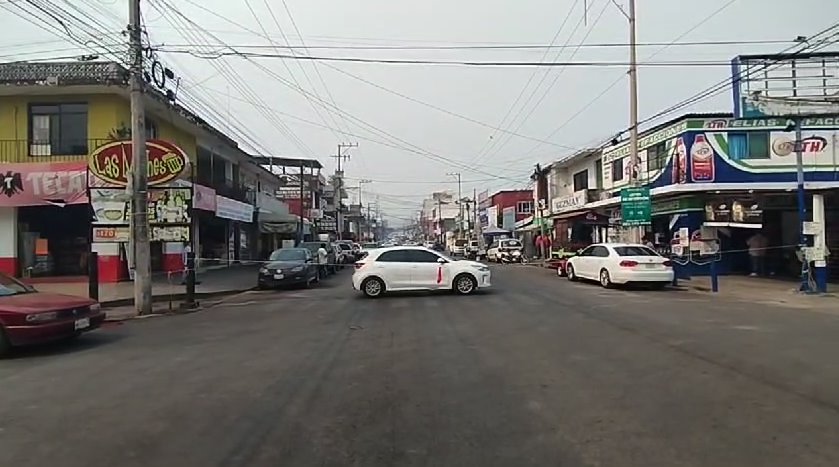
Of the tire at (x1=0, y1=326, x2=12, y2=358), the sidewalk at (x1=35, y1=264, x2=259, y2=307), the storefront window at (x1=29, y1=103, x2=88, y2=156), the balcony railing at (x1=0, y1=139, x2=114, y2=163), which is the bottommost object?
the tire at (x1=0, y1=326, x2=12, y2=358)

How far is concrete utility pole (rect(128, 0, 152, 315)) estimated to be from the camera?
1820 centimetres

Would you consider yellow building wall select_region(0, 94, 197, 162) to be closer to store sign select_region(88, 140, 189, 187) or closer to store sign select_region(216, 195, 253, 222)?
store sign select_region(88, 140, 189, 187)

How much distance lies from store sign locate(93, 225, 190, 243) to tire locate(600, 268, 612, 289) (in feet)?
42.8

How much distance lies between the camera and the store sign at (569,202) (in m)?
42.8

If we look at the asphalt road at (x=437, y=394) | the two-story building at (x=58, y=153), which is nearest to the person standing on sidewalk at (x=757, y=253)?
the asphalt road at (x=437, y=394)

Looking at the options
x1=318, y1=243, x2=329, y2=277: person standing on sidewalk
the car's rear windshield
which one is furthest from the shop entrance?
the car's rear windshield

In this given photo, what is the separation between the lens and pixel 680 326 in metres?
13.4

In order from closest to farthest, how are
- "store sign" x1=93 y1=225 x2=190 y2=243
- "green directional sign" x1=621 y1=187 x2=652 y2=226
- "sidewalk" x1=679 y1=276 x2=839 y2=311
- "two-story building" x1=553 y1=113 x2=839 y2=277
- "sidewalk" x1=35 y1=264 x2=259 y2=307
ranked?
"store sign" x1=93 y1=225 x2=190 y2=243
"sidewalk" x1=679 y1=276 x2=839 y2=311
"sidewalk" x1=35 y1=264 x2=259 y2=307
"green directional sign" x1=621 y1=187 x2=652 y2=226
"two-story building" x1=553 y1=113 x2=839 y2=277

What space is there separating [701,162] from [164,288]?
2072 centimetres

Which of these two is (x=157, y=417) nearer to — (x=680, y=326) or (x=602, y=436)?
(x=602, y=436)

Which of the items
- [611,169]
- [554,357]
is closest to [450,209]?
[611,169]

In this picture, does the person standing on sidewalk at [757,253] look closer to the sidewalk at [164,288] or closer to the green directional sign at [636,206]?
the green directional sign at [636,206]

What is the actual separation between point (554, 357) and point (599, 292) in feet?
41.3

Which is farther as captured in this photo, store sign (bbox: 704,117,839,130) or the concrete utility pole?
store sign (bbox: 704,117,839,130)
